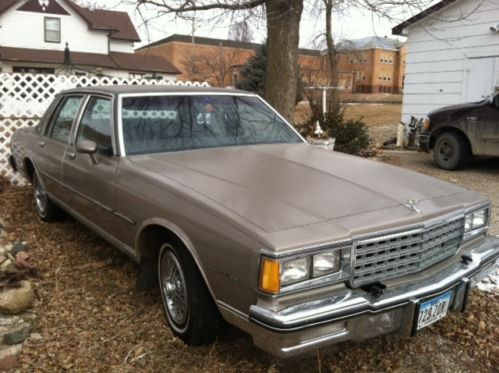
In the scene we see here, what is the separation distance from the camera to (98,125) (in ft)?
13.5

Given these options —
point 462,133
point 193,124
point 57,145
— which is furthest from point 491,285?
point 462,133

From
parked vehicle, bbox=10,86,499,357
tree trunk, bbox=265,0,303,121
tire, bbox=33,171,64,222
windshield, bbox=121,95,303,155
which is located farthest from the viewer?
tree trunk, bbox=265,0,303,121

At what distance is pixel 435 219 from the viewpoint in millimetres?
2758

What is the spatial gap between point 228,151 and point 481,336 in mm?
2171

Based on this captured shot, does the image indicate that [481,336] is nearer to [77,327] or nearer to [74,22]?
[77,327]

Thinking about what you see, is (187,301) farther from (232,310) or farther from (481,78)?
(481,78)

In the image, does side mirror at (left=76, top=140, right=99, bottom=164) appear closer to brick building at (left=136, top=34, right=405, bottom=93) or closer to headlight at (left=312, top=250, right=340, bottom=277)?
headlight at (left=312, top=250, right=340, bottom=277)

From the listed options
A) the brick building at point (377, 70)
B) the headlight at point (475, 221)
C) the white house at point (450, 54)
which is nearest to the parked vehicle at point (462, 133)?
the white house at point (450, 54)

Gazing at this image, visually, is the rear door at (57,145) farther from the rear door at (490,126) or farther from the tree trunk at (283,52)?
the rear door at (490,126)

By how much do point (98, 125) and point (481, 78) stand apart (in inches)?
368

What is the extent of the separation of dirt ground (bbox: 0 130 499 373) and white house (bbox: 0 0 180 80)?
2467cm

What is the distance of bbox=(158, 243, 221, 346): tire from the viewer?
9.29 feet

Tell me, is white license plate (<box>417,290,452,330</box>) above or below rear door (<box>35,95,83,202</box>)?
below

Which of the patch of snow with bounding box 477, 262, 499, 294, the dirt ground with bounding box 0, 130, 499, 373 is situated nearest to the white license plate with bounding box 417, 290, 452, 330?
the dirt ground with bounding box 0, 130, 499, 373
